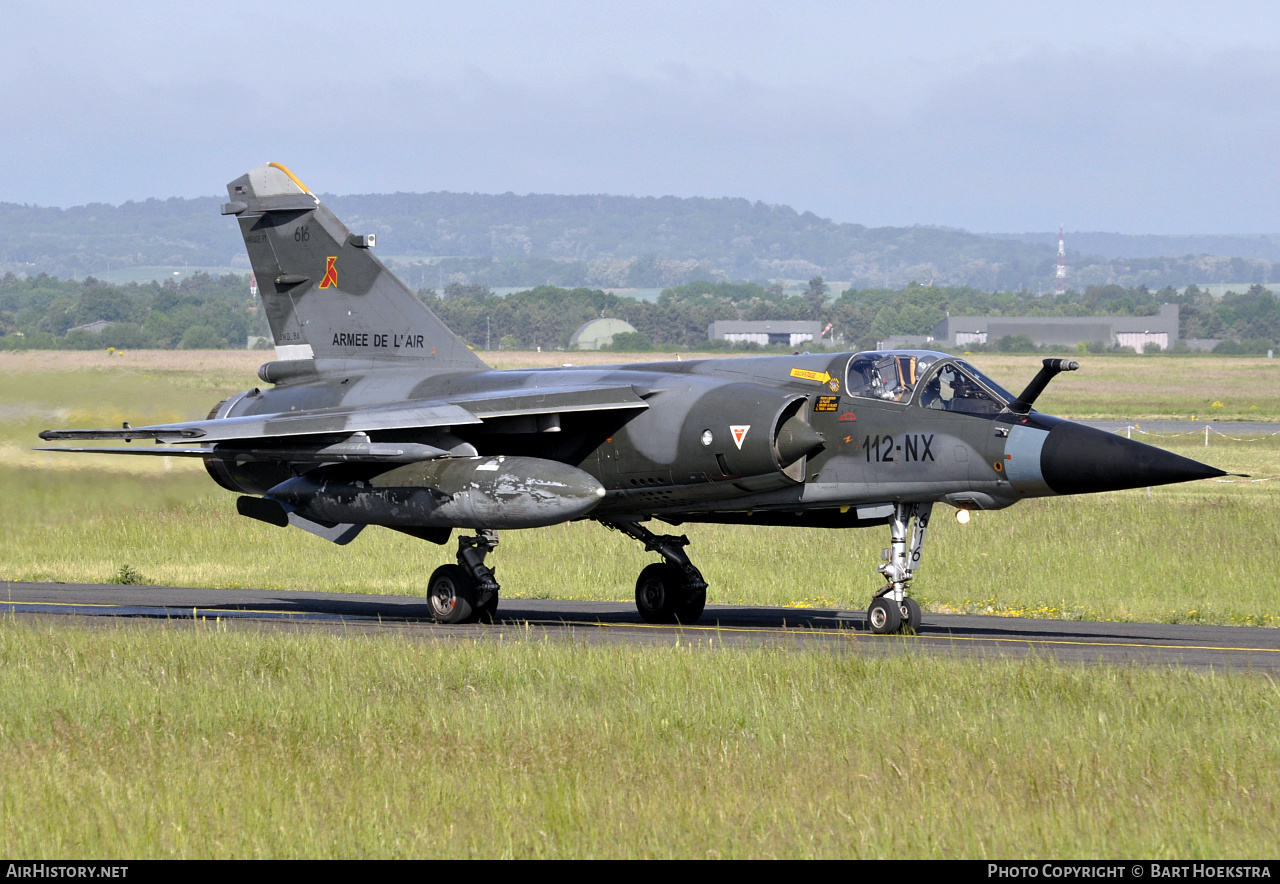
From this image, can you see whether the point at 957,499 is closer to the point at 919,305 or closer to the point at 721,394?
the point at 721,394

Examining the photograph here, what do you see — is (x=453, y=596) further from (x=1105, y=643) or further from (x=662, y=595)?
(x=1105, y=643)

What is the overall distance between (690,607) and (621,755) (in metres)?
8.83

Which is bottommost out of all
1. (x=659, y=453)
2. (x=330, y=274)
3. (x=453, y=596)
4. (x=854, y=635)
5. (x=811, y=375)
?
(x=453, y=596)

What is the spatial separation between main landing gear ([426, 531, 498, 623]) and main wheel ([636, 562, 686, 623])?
188 centimetres

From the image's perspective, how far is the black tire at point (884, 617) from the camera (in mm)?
14328

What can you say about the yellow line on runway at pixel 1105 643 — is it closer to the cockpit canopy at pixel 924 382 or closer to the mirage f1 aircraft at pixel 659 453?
the mirage f1 aircraft at pixel 659 453

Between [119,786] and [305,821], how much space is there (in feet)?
4.46

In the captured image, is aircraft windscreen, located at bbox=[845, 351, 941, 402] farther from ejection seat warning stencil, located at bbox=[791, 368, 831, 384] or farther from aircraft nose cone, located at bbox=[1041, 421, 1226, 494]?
aircraft nose cone, located at bbox=[1041, 421, 1226, 494]

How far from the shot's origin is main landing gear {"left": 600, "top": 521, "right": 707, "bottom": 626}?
56.0ft

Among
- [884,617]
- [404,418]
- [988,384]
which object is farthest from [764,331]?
[884,617]

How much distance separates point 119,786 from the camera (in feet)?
24.8

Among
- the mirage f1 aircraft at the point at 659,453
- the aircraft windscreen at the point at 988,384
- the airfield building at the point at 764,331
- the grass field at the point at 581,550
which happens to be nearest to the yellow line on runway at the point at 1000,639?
the mirage f1 aircraft at the point at 659,453

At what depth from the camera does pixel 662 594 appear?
56.1 feet

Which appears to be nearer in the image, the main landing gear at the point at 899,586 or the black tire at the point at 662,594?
the main landing gear at the point at 899,586
